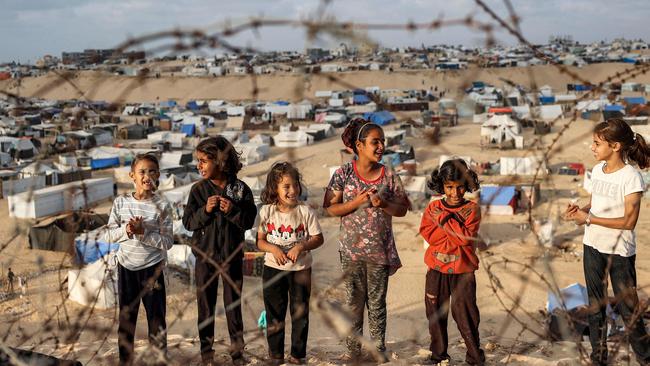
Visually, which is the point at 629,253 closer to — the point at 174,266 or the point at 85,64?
the point at 85,64

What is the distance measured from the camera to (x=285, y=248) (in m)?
3.87

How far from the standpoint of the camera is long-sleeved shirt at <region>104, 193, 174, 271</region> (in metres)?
3.91

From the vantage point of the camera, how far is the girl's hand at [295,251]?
375cm

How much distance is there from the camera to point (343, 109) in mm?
46844

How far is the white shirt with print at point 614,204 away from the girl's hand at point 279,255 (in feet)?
5.45

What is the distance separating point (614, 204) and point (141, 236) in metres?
2.62

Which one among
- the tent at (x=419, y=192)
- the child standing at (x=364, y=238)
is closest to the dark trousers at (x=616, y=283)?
the child standing at (x=364, y=238)

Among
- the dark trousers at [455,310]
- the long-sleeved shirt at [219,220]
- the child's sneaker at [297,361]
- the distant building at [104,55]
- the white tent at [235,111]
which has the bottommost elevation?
the child's sneaker at [297,361]

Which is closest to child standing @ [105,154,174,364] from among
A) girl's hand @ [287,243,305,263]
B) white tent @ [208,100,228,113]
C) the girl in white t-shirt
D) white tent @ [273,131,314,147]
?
girl's hand @ [287,243,305,263]

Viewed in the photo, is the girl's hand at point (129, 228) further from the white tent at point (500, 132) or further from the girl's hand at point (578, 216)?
the white tent at point (500, 132)

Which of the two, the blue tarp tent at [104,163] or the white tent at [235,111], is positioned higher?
the white tent at [235,111]

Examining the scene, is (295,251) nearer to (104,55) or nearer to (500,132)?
(104,55)

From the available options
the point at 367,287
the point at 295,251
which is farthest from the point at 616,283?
the point at 295,251

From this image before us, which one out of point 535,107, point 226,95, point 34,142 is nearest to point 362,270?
point 535,107
